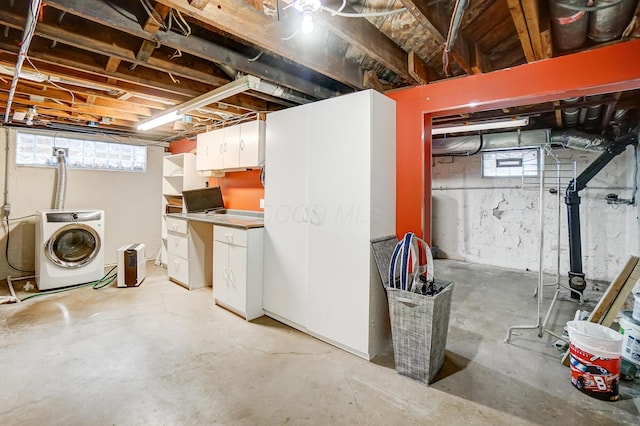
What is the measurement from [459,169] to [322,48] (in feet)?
15.2

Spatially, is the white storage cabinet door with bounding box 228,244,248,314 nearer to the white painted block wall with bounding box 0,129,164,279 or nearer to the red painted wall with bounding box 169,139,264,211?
the red painted wall with bounding box 169,139,264,211

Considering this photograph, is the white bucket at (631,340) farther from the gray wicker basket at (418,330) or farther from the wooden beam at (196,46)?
the wooden beam at (196,46)

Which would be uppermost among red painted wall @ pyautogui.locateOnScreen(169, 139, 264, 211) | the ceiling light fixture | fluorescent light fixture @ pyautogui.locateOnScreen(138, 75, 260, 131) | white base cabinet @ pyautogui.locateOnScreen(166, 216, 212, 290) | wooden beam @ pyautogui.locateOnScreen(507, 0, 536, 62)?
wooden beam @ pyautogui.locateOnScreen(507, 0, 536, 62)

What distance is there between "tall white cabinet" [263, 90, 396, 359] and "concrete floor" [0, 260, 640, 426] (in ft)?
0.77

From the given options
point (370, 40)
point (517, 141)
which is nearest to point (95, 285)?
point (370, 40)

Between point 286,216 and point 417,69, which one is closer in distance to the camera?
point 417,69

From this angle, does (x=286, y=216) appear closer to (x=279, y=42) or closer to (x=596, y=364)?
(x=279, y=42)

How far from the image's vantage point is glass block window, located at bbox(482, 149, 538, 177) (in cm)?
527

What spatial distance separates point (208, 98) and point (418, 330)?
2669 mm

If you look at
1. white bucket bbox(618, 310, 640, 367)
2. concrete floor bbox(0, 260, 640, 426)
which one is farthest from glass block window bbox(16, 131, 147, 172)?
white bucket bbox(618, 310, 640, 367)

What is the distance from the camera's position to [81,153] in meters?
4.99

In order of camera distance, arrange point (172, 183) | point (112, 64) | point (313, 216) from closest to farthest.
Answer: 1. point (112, 64)
2. point (313, 216)
3. point (172, 183)

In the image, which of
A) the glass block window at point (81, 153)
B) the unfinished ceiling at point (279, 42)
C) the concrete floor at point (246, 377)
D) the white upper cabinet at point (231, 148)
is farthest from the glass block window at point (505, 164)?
the glass block window at point (81, 153)

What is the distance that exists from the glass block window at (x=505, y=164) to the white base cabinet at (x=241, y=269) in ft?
15.4
